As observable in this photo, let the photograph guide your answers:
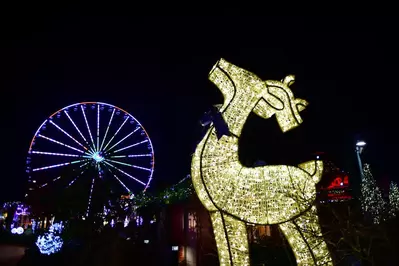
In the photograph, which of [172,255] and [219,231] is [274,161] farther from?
[219,231]

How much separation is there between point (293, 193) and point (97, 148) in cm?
1701

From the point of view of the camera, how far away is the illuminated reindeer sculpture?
5.16 metres

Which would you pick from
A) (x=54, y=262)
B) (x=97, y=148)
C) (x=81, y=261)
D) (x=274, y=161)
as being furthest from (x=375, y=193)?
(x=97, y=148)

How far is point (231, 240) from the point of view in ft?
17.0

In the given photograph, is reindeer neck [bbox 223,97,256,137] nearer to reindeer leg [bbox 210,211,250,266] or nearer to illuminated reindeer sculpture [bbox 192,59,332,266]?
illuminated reindeer sculpture [bbox 192,59,332,266]

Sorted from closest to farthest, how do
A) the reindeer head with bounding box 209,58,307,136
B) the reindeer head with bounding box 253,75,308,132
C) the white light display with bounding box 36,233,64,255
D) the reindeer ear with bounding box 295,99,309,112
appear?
1. the reindeer head with bounding box 209,58,307,136
2. the reindeer head with bounding box 253,75,308,132
3. the reindeer ear with bounding box 295,99,309,112
4. the white light display with bounding box 36,233,64,255

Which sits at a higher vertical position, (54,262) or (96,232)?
(96,232)

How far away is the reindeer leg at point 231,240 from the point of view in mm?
5074

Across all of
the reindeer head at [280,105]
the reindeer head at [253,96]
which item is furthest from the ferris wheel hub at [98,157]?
the reindeer head at [280,105]

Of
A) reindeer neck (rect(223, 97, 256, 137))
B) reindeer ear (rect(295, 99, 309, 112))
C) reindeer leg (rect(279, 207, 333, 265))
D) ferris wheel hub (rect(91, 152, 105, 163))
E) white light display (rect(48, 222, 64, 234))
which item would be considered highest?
ferris wheel hub (rect(91, 152, 105, 163))

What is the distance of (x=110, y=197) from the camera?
12031 mm

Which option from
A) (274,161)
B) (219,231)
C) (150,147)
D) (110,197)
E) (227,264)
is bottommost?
(227,264)

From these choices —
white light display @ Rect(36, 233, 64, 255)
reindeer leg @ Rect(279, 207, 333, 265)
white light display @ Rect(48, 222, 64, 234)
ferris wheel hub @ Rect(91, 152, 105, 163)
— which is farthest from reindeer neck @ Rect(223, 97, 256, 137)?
ferris wheel hub @ Rect(91, 152, 105, 163)

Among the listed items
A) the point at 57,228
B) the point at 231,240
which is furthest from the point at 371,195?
the point at 57,228
